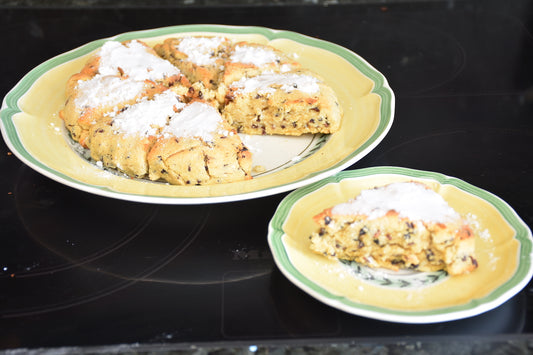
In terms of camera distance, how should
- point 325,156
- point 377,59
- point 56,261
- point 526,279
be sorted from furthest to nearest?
point 377,59
point 325,156
point 56,261
point 526,279

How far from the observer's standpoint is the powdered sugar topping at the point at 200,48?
7.64 feet

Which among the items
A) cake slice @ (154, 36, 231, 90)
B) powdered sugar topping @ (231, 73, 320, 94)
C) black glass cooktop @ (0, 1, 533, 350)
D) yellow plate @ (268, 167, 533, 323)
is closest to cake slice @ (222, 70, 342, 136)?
→ powdered sugar topping @ (231, 73, 320, 94)

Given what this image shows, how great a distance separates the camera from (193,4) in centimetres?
319

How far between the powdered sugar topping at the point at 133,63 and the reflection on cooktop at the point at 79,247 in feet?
1.66

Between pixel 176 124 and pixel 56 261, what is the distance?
1.82 ft

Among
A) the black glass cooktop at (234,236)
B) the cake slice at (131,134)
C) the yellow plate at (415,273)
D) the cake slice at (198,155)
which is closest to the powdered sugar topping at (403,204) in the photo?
the yellow plate at (415,273)

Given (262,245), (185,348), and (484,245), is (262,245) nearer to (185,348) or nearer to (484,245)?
(185,348)

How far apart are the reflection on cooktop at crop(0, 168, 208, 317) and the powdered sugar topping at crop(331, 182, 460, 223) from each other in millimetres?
486

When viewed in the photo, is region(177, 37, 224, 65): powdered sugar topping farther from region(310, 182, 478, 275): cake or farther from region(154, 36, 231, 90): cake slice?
region(310, 182, 478, 275): cake

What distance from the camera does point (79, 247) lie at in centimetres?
175

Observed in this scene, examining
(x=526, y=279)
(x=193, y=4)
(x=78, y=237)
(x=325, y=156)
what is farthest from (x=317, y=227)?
(x=193, y=4)

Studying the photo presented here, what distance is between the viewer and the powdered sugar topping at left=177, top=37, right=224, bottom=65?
91.7 inches

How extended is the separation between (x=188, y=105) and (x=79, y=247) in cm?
60

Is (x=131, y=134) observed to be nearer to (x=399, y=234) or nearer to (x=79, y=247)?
(x=79, y=247)
